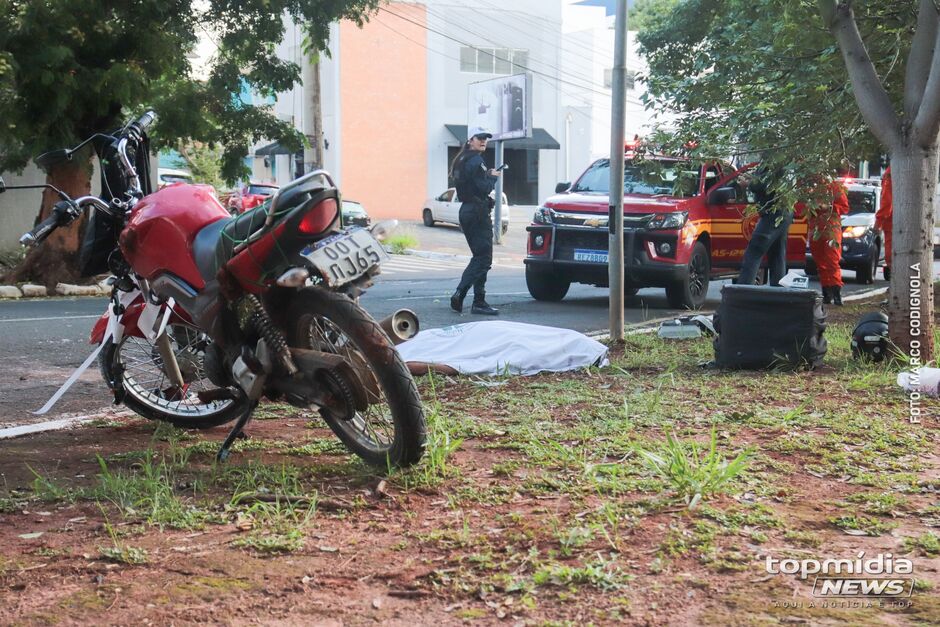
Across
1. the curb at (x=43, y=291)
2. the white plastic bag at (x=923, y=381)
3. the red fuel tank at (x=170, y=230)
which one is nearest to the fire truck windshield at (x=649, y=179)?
the white plastic bag at (x=923, y=381)

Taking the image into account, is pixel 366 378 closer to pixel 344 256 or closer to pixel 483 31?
pixel 344 256

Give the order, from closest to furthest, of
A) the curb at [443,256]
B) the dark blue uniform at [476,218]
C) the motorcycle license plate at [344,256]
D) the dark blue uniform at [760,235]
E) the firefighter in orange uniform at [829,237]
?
the motorcycle license plate at [344,256] → the firefighter in orange uniform at [829,237] → the dark blue uniform at [760,235] → the dark blue uniform at [476,218] → the curb at [443,256]

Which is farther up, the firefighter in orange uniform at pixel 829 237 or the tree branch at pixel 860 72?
the tree branch at pixel 860 72

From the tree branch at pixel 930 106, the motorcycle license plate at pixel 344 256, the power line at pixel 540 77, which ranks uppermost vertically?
the power line at pixel 540 77

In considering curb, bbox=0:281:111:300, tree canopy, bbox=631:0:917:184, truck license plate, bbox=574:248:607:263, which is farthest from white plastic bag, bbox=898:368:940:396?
curb, bbox=0:281:111:300

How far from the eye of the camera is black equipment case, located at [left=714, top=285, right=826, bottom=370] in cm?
731

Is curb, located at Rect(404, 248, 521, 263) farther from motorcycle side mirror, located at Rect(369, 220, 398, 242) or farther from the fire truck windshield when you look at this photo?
motorcycle side mirror, located at Rect(369, 220, 398, 242)

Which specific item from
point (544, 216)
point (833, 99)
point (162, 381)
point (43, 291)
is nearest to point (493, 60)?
point (43, 291)

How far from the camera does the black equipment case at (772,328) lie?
7.31 meters

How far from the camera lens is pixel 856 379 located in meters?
6.82

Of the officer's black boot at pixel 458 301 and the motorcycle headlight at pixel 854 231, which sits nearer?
the officer's black boot at pixel 458 301

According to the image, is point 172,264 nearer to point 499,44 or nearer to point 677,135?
point 677,135

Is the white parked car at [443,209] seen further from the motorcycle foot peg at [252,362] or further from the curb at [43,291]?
the motorcycle foot peg at [252,362]

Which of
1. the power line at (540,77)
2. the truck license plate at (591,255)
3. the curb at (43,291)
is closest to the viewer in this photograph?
the truck license plate at (591,255)
